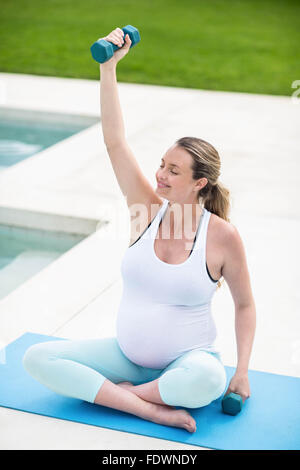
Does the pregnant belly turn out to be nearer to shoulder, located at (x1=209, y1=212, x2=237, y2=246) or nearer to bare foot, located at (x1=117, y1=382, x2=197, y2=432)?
bare foot, located at (x1=117, y1=382, x2=197, y2=432)

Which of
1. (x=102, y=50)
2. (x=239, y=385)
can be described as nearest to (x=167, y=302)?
(x=239, y=385)

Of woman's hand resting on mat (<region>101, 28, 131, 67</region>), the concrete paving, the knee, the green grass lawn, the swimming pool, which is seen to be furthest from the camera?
the green grass lawn

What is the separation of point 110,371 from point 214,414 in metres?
0.39

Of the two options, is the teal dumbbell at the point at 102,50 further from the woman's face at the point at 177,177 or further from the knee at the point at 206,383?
the knee at the point at 206,383

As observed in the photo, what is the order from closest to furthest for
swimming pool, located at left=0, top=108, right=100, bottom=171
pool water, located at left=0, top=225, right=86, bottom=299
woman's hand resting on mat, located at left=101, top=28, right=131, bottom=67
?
woman's hand resting on mat, located at left=101, top=28, right=131, bottom=67 < pool water, located at left=0, top=225, right=86, bottom=299 < swimming pool, located at left=0, top=108, right=100, bottom=171

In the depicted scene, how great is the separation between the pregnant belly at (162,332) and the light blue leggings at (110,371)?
4cm

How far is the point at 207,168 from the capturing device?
2352mm

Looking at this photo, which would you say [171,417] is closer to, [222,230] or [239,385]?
[239,385]

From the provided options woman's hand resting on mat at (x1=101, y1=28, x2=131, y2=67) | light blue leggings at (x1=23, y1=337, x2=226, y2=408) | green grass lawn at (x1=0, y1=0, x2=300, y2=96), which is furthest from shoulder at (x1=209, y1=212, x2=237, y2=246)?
green grass lawn at (x1=0, y1=0, x2=300, y2=96)

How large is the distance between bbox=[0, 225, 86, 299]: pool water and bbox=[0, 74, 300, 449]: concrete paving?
0.21ft

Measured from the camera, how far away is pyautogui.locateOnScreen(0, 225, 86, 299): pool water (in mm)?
4219

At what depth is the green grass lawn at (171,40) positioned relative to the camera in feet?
32.4

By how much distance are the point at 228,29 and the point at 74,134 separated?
24.5 feet

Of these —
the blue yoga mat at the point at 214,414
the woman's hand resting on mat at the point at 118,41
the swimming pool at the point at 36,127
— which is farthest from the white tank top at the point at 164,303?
the swimming pool at the point at 36,127
